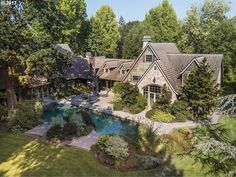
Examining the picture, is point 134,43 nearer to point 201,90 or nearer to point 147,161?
point 201,90

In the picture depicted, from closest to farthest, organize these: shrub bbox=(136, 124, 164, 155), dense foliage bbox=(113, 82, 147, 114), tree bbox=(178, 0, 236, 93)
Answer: shrub bbox=(136, 124, 164, 155)
dense foliage bbox=(113, 82, 147, 114)
tree bbox=(178, 0, 236, 93)

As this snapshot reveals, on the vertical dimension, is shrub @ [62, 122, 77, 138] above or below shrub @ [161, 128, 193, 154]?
above

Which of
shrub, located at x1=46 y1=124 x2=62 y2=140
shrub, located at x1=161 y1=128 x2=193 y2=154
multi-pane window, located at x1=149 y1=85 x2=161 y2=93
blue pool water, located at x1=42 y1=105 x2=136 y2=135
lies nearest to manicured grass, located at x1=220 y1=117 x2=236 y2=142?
shrub, located at x1=161 y1=128 x2=193 y2=154

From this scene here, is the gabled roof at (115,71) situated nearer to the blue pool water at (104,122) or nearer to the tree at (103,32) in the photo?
the blue pool water at (104,122)

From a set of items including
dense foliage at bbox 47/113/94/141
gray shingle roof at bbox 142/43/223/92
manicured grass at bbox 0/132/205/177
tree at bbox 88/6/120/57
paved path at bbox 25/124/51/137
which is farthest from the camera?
tree at bbox 88/6/120/57

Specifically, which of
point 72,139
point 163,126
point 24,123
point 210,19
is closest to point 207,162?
point 72,139

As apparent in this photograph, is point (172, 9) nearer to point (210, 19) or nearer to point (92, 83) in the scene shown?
point (210, 19)

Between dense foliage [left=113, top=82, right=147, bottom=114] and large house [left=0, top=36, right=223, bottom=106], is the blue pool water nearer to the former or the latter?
dense foliage [left=113, top=82, right=147, bottom=114]
